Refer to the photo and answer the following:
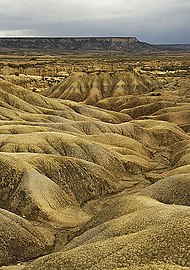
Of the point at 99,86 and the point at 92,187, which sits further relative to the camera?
the point at 99,86

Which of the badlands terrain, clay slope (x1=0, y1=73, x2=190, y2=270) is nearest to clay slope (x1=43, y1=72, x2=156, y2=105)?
the badlands terrain

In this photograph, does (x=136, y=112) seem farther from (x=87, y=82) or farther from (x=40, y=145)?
(x=40, y=145)

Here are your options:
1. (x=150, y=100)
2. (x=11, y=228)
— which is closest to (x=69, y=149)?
(x=11, y=228)

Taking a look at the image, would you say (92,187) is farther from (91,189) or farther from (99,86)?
(99,86)

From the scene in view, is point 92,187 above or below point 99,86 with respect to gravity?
below

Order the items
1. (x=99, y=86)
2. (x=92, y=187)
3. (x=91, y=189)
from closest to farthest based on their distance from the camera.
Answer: (x=91, y=189) < (x=92, y=187) < (x=99, y=86)

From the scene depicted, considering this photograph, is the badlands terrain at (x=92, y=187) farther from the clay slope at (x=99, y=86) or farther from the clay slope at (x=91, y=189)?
the clay slope at (x=99, y=86)

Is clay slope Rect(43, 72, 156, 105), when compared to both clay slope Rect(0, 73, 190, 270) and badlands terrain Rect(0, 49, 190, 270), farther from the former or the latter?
clay slope Rect(0, 73, 190, 270)

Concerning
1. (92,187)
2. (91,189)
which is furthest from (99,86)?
(91,189)

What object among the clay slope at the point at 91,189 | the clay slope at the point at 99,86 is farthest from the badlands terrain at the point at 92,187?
the clay slope at the point at 99,86
